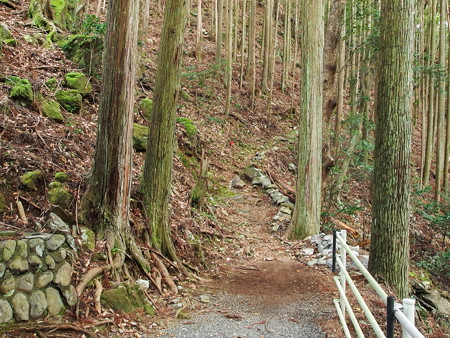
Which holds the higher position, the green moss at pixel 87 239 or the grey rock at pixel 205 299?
the green moss at pixel 87 239

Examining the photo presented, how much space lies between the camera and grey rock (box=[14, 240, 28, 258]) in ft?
13.1

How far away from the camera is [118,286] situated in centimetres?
488

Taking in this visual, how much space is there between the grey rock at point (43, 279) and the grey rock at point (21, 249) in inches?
11.4

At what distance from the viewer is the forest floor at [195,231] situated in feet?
15.6

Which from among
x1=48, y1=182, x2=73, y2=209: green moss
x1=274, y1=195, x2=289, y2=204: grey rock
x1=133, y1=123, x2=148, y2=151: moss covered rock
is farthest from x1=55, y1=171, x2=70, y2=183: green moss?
x1=274, y1=195, x2=289, y2=204: grey rock

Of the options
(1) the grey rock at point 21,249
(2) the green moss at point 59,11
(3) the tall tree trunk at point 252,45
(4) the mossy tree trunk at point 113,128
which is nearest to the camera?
(1) the grey rock at point 21,249

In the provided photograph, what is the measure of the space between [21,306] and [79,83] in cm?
668

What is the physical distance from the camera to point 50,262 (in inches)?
168

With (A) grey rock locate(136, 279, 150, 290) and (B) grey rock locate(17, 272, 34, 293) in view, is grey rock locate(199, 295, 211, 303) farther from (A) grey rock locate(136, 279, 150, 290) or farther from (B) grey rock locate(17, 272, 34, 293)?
(B) grey rock locate(17, 272, 34, 293)

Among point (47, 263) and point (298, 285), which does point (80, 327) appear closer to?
point (47, 263)

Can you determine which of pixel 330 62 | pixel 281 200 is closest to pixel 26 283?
pixel 281 200

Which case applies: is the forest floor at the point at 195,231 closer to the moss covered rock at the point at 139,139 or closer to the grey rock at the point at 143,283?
the grey rock at the point at 143,283

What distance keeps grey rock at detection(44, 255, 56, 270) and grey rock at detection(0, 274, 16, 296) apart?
442mm

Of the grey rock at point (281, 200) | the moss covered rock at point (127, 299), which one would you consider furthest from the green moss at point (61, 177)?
the grey rock at point (281, 200)
